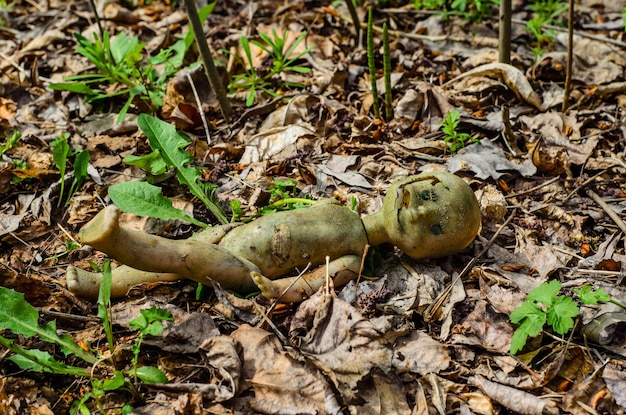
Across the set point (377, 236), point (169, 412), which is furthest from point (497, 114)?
point (169, 412)

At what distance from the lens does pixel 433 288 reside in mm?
2793

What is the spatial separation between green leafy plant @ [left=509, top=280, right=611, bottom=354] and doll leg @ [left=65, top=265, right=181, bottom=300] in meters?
1.59

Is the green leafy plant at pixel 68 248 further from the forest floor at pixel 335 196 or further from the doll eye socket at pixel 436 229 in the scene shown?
the doll eye socket at pixel 436 229

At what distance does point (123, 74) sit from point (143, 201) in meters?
1.56

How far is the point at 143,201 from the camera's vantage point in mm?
2955

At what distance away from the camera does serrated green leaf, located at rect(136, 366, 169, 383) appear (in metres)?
2.27

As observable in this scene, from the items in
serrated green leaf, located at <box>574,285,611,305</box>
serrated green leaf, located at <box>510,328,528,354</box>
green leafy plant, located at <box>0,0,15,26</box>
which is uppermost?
green leafy plant, located at <box>0,0,15,26</box>

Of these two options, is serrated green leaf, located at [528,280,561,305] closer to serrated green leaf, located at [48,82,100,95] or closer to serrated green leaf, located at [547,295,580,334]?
serrated green leaf, located at [547,295,580,334]

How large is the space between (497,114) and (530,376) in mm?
2086

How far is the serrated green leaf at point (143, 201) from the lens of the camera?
292cm

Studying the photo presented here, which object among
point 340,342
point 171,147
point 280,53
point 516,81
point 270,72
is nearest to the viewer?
point 340,342

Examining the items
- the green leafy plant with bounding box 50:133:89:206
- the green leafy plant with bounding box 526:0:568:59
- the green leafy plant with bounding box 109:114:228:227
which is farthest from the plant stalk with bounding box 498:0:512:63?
the green leafy plant with bounding box 50:133:89:206

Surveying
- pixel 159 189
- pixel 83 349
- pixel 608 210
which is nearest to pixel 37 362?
pixel 83 349

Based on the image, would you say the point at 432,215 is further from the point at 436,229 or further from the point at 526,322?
the point at 526,322
